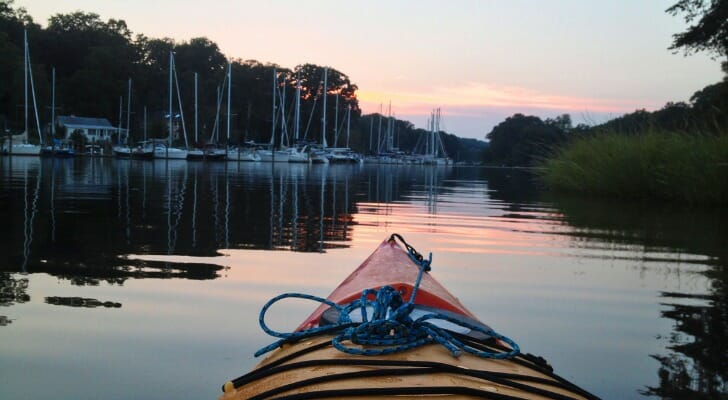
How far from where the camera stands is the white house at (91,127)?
67.9 m

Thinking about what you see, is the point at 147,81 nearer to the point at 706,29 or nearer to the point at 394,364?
the point at 706,29

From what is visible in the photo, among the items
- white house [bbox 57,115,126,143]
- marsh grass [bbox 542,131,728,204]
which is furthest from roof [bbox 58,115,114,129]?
marsh grass [bbox 542,131,728,204]

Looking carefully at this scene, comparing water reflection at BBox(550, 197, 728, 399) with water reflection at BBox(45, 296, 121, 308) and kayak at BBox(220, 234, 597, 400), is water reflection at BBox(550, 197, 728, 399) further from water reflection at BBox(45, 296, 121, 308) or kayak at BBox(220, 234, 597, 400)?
water reflection at BBox(45, 296, 121, 308)

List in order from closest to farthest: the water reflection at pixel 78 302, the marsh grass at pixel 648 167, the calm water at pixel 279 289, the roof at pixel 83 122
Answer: the calm water at pixel 279 289
the water reflection at pixel 78 302
the marsh grass at pixel 648 167
the roof at pixel 83 122

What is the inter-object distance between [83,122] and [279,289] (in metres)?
70.4

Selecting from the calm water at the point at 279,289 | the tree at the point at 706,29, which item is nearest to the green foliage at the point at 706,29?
the tree at the point at 706,29

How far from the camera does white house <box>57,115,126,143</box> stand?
67938 mm

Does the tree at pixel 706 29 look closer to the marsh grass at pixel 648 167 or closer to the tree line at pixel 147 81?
the marsh grass at pixel 648 167

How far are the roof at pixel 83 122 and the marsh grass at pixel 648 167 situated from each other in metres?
58.6

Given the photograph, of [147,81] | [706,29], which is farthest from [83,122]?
[706,29]

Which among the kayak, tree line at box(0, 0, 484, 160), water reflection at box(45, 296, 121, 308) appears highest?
tree line at box(0, 0, 484, 160)

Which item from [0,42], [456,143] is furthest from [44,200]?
[456,143]

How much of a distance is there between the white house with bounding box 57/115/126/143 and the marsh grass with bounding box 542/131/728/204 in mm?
56095

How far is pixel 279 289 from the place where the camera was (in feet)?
18.7
